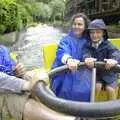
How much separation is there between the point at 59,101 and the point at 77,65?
1.19 meters

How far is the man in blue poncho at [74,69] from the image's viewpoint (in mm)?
3221

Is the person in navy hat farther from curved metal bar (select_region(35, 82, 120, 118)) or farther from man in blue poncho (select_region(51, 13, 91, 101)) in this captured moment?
curved metal bar (select_region(35, 82, 120, 118))

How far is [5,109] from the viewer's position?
1929 millimetres

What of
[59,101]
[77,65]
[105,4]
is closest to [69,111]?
[59,101]

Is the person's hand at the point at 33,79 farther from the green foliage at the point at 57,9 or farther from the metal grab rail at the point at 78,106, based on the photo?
the green foliage at the point at 57,9

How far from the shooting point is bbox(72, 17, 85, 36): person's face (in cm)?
374

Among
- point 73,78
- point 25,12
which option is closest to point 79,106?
point 73,78

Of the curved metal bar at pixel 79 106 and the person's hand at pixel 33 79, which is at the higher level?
the person's hand at pixel 33 79

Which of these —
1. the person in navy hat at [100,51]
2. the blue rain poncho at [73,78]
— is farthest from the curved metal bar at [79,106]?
the person in navy hat at [100,51]

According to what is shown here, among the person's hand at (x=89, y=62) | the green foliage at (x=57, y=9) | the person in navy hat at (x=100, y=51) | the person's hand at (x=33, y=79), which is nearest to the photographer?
the person's hand at (x=33, y=79)

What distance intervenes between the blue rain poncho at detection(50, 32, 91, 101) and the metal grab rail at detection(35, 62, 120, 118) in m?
1.26

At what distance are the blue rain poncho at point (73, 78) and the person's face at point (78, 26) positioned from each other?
0.16 feet

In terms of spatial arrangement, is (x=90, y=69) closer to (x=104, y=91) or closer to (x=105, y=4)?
(x=104, y=91)

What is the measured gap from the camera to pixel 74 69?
2.91 metres
